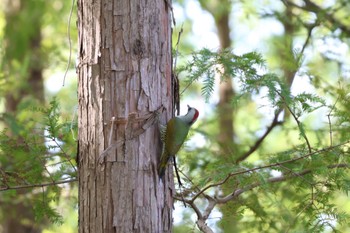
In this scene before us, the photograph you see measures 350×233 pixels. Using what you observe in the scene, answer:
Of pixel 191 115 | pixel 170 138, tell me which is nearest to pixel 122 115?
pixel 170 138

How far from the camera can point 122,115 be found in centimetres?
242

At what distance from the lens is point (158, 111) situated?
2484 mm

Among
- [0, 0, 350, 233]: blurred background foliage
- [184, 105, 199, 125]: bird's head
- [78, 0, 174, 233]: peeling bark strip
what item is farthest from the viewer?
[0, 0, 350, 233]: blurred background foliage

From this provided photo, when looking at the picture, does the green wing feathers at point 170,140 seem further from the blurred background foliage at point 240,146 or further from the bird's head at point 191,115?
the blurred background foliage at point 240,146

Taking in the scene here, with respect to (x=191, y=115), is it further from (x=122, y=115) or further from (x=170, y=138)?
(x=122, y=115)

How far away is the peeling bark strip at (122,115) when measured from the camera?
93.7 inches

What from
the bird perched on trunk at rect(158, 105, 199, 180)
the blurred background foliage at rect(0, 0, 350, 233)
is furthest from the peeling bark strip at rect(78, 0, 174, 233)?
the blurred background foliage at rect(0, 0, 350, 233)

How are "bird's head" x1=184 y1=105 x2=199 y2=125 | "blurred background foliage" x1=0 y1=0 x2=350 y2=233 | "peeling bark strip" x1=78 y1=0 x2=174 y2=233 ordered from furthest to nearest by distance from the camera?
"blurred background foliage" x1=0 y1=0 x2=350 y2=233
"bird's head" x1=184 y1=105 x2=199 y2=125
"peeling bark strip" x1=78 y1=0 x2=174 y2=233

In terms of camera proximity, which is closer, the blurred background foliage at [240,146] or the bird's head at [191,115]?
the bird's head at [191,115]

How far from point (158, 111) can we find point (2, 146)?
116 centimetres

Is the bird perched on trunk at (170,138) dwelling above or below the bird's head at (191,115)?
below

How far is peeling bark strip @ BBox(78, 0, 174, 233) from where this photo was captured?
2.38 m

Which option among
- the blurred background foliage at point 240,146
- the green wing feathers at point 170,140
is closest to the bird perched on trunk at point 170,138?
the green wing feathers at point 170,140

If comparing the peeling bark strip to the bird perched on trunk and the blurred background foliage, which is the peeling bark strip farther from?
the blurred background foliage
